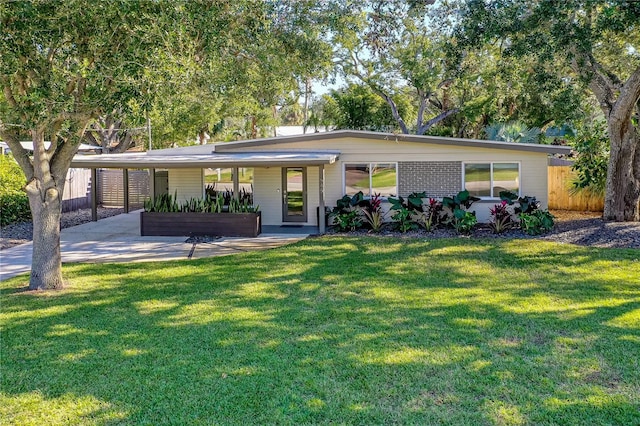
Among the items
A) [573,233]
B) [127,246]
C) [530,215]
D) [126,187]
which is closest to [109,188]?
[126,187]

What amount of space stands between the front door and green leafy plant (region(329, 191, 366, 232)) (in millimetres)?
1289

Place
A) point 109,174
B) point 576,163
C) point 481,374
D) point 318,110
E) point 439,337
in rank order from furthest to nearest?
point 318,110 → point 109,174 → point 576,163 → point 439,337 → point 481,374

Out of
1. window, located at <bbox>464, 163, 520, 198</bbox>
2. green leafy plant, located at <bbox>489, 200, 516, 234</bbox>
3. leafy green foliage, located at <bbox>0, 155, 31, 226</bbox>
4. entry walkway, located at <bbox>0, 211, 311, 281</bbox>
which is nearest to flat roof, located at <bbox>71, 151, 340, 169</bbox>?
entry walkway, located at <bbox>0, 211, 311, 281</bbox>

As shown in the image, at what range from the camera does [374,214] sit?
1372 cm

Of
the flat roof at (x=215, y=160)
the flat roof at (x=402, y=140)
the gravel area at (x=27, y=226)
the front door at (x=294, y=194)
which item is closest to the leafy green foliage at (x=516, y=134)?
the flat roof at (x=402, y=140)

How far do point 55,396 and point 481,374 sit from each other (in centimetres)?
376

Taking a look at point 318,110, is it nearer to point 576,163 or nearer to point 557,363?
point 576,163

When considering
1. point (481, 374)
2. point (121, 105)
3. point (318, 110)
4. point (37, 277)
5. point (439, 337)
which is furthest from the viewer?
point (318, 110)

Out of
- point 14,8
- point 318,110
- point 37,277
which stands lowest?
point 37,277

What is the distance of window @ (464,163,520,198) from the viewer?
14.3 m

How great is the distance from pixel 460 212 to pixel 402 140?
2.91 metres

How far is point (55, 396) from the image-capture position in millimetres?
4184

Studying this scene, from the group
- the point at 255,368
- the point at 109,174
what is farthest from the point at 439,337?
the point at 109,174

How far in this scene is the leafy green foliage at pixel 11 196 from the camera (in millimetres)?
15055
